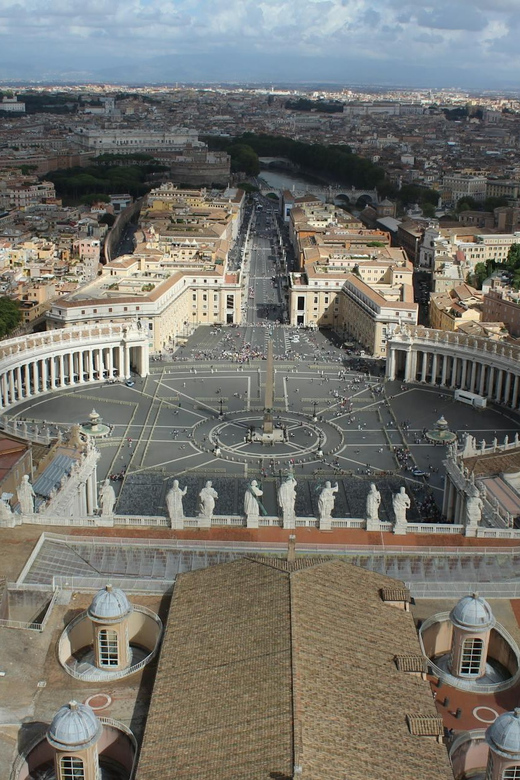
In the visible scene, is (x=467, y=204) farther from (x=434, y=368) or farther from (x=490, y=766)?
(x=490, y=766)

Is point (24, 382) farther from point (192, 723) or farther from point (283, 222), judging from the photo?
point (283, 222)

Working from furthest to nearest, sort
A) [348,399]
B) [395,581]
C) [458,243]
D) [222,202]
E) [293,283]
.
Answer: [222,202], [458,243], [293,283], [348,399], [395,581]

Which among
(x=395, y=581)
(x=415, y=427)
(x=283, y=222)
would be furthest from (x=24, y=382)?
(x=283, y=222)

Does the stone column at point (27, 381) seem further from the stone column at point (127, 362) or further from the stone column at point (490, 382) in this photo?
the stone column at point (490, 382)

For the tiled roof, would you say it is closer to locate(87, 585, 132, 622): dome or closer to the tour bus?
locate(87, 585, 132, 622): dome

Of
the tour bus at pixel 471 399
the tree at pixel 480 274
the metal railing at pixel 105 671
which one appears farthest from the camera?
the tree at pixel 480 274

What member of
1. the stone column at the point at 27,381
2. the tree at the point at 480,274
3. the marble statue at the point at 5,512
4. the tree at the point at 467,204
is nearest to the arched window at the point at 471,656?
the marble statue at the point at 5,512
